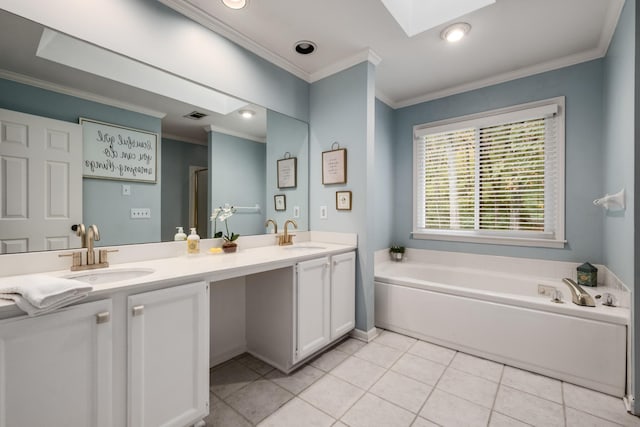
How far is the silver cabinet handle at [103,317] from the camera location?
1.07m

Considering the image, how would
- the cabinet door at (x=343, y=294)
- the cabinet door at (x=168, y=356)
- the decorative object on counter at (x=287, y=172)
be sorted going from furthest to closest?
the decorative object on counter at (x=287, y=172) < the cabinet door at (x=343, y=294) < the cabinet door at (x=168, y=356)

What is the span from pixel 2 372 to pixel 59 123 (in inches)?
45.7

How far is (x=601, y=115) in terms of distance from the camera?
2.41 meters

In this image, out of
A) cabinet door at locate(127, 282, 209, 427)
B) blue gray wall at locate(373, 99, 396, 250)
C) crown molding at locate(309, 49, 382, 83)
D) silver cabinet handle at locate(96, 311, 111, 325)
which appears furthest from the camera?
blue gray wall at locate(373, 99, 396, 250)

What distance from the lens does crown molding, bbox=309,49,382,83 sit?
2418mm

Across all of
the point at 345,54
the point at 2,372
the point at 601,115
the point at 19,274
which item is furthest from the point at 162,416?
the point at 601,115

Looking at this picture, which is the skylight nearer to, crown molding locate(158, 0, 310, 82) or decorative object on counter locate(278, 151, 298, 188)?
crown molding locate(158, 0, 310, 82)

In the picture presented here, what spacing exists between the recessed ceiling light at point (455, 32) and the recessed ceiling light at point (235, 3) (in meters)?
1.46

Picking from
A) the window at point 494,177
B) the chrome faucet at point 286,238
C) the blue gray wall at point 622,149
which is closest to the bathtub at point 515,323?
the blue gray wall at point 622,149

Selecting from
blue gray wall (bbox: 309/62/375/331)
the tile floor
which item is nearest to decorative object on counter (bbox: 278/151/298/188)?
blue gray wall (bbox: 309/62/375/331)

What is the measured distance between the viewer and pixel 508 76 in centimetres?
280

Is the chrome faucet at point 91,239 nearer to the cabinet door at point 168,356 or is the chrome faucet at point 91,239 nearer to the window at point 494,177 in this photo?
the cabinet door at point 168,356

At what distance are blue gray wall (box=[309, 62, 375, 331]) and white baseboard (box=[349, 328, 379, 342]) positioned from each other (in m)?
0.03

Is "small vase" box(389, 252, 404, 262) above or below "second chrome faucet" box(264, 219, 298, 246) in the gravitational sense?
below
